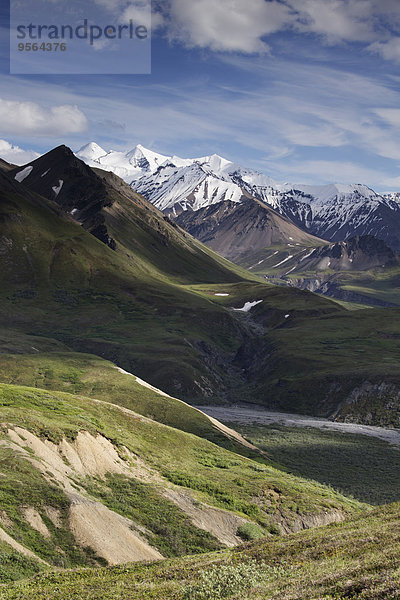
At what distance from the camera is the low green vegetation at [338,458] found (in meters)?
81.1

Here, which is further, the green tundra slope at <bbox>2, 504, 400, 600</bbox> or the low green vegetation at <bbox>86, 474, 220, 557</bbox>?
the low green vegetation at <bbox>86, 474, 220, 557</bbox>

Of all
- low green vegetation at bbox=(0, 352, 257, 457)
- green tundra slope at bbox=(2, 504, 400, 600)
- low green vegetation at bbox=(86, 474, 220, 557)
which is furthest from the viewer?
low green vegetation at bbox=(0, 352, 257, 457)

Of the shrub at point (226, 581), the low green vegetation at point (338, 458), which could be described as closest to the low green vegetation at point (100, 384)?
the low green vegetation at point (338, 458)

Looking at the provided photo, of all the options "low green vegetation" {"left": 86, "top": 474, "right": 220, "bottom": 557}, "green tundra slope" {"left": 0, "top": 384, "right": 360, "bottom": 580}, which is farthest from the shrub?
"low green vegetation" {"left": 86, "top": 474, "right": 220, "bottom": 557}

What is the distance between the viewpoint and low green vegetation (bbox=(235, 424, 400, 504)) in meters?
81.1

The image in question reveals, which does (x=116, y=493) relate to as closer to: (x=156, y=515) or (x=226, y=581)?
(x=156, y=515)

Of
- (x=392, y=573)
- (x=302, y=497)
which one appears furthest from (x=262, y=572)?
(x=302, y=497)

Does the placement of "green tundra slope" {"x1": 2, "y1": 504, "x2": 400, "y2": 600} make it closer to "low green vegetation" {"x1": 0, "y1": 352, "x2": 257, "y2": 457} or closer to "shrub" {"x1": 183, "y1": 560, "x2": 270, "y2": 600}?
"shrub" {"x1": 183, "y1": 560, "x2": 270, "y2": 600}

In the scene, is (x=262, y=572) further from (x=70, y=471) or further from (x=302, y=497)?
(x=302, y=497)

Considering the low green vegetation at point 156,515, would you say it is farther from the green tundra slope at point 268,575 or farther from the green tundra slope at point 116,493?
the green tundra slope at point 268,575

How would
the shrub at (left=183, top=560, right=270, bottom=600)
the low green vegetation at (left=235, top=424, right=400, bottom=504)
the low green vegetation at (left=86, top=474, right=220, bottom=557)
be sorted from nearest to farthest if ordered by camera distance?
the shrub at (left=183, top=560, right=270, bottom=600) < the low green vegetation at (left=86, top=474, right=220, bottom=557) < the low green vegetation at (left=235, top=424, right=400, bottom=504)

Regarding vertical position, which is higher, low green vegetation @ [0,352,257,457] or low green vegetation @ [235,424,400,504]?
low green vegetation @ [0,352,257,457]

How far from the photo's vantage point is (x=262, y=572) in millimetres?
26578

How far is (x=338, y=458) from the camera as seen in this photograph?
10075cm
